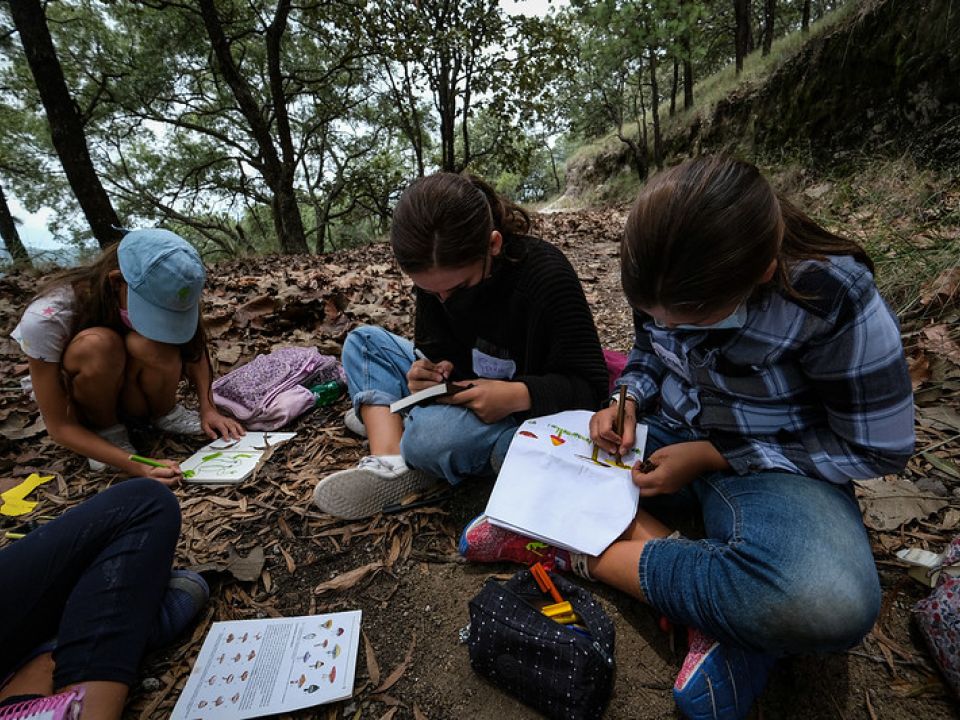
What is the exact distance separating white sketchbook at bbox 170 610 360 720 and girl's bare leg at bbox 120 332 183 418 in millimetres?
1348

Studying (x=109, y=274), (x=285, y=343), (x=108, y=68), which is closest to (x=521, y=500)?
(x=109, y=274)

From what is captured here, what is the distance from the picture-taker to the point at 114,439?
2.29 meters

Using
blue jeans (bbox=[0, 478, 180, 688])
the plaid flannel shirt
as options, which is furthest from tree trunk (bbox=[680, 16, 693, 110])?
blue jeans (bbox=[0, 478, 180, 688])

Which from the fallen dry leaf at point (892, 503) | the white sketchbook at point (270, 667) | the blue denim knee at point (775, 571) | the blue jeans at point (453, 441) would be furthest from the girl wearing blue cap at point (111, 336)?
the fallen dry leaf at point (892, 503)

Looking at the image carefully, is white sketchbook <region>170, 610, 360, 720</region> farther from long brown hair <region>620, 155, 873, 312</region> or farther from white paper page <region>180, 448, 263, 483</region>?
long brown hair <region>620, 155, 873, 312</region>

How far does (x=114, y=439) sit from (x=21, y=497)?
1.31 ft

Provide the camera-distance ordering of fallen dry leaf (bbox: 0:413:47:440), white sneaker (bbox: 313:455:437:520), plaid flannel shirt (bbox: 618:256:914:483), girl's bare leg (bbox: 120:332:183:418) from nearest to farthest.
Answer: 1. plaid flannel shirt (bbox: 618:256:914:483)
2. white sneaker (bbox: 313:455:437:520)
3. girl's bare leg (bbox: 120:332:183:418)
4. fallen dry leaf (bbox: 0:413:47:440)

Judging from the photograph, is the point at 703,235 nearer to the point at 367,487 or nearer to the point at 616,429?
the point at 616,429

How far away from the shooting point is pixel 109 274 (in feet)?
6.79

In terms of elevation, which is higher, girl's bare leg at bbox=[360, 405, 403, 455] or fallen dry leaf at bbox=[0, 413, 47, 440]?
fallen dry leaf at bbox=[0, 413, 47, 440]

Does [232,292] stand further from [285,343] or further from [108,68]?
[108,68]

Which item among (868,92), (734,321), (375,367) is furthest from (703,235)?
(868,92)

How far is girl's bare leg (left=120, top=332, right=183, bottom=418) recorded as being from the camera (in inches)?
85.8

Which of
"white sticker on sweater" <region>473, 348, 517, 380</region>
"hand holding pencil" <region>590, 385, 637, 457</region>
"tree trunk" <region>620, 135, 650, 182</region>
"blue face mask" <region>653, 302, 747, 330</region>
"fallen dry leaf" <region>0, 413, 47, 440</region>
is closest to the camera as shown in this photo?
"blue face mask" <region>653, 302, 747, 330</region>
